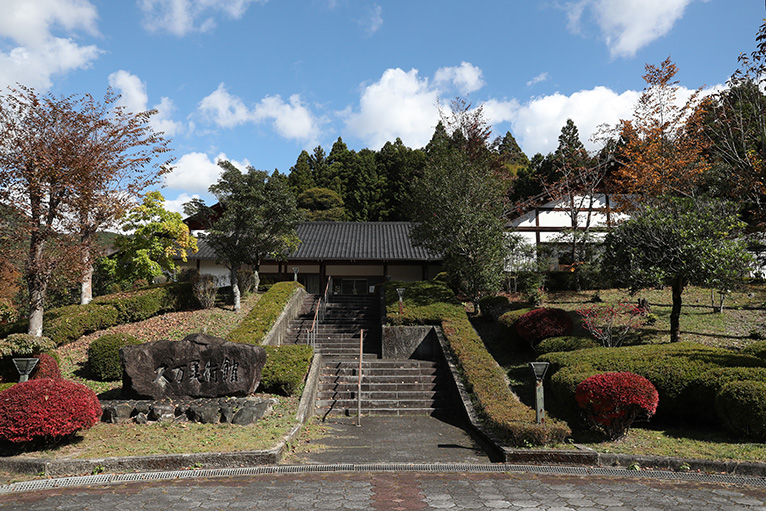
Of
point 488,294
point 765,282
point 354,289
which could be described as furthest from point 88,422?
point 765,282

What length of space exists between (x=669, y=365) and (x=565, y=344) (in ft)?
10.4

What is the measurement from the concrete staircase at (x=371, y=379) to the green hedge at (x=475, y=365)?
35.9 inches

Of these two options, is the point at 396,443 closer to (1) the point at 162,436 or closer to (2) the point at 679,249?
(1) the point at 162,436

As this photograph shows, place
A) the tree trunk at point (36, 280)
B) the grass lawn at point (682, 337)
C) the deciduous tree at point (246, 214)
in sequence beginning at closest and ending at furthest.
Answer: the grass lawn at point (682, 337) < the tree trunk at point (36, 280) < the deciduous tree at point (246, 214)

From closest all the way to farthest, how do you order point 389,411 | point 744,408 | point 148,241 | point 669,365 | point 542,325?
point 744,408
point 669,365
point 389,411
point 542,325
point 148,241

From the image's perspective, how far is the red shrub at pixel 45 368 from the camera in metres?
9.59

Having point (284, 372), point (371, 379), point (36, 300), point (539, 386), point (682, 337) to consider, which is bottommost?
point (371, 379)

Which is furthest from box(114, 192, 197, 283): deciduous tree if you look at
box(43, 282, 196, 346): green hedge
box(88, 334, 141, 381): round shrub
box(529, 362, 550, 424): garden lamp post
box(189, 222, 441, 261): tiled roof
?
box(529, 362, 550, 424): garden lamp post

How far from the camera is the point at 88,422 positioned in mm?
7566

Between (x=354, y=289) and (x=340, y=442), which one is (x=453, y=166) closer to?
(x=354, y=289)

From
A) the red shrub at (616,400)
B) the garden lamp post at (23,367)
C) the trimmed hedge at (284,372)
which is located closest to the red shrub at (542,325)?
the red shrub at (616,400)

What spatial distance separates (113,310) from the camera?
14844 mm

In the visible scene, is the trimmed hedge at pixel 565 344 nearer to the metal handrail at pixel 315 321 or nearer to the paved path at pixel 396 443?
the paved path at pixel 396 443

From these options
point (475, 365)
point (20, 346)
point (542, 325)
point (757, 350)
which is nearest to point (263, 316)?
point (20, 346)
